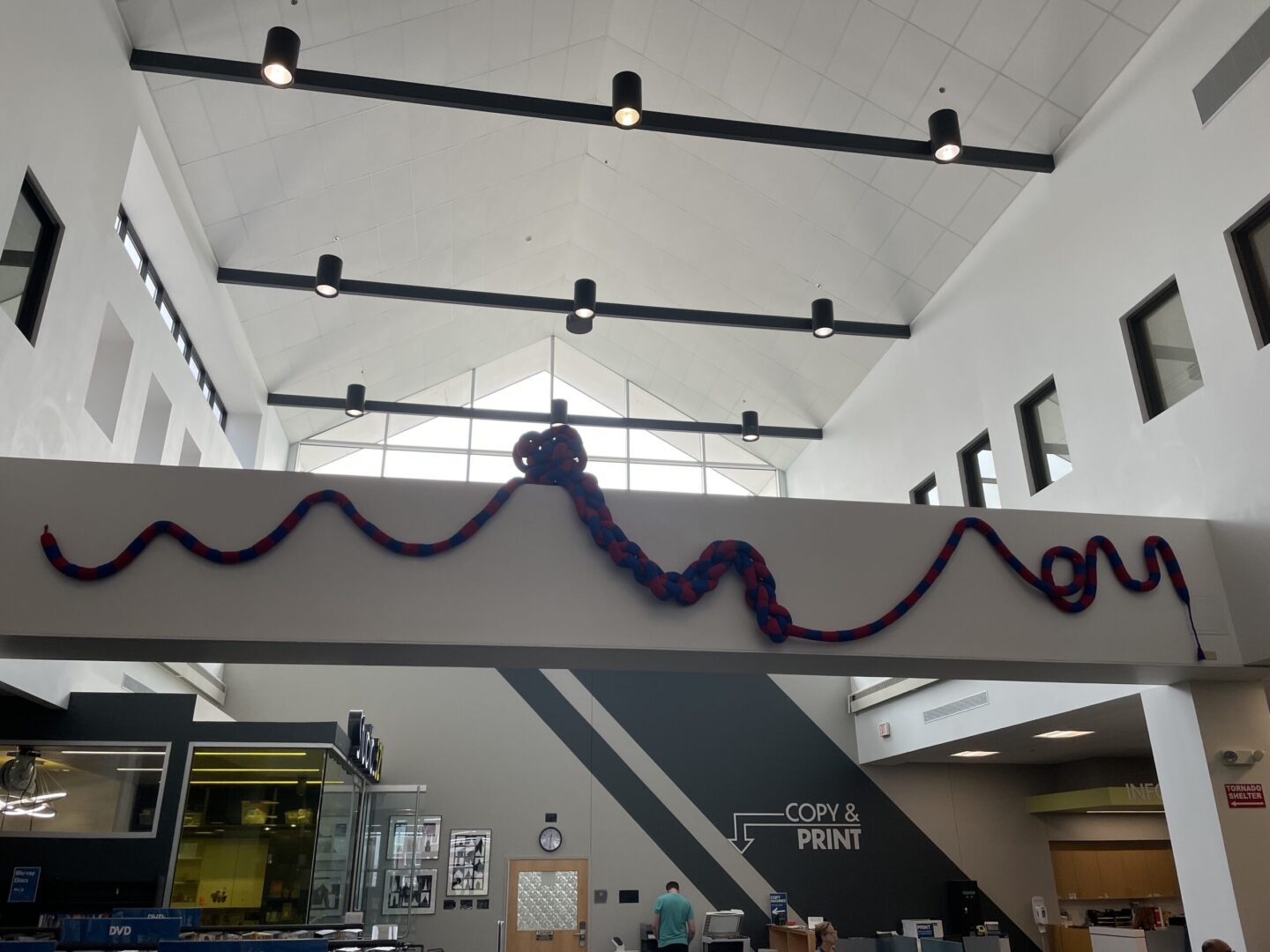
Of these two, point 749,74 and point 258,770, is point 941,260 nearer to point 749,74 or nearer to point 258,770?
point 749,74

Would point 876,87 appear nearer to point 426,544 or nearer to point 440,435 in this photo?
point 426,544

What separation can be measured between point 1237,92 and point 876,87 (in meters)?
2.95

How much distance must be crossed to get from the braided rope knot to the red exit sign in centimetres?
452

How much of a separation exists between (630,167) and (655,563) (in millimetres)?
6393

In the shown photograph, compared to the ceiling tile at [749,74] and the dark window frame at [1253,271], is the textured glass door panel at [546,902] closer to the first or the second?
the ceiling tile at [749,74]

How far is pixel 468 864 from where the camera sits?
1163 cm

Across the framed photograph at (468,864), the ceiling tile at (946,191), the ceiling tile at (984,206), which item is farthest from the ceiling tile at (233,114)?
the framed photograph at (468,864)

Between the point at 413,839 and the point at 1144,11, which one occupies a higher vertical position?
the point at 1144,11

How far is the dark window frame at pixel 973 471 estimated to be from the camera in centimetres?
914

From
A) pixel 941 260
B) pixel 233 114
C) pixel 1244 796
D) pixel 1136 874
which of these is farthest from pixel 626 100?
pixel 1136 874

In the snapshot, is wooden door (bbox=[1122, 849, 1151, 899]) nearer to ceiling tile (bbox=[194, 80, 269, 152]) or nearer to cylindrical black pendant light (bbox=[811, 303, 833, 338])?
cylindrical black pendant light (bbox=[811, 303, 833, 338])

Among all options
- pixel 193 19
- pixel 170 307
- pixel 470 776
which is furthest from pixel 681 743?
pixel 193 19

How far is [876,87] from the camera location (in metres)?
8.22

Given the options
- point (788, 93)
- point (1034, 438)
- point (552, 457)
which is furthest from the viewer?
point (788, 93)
